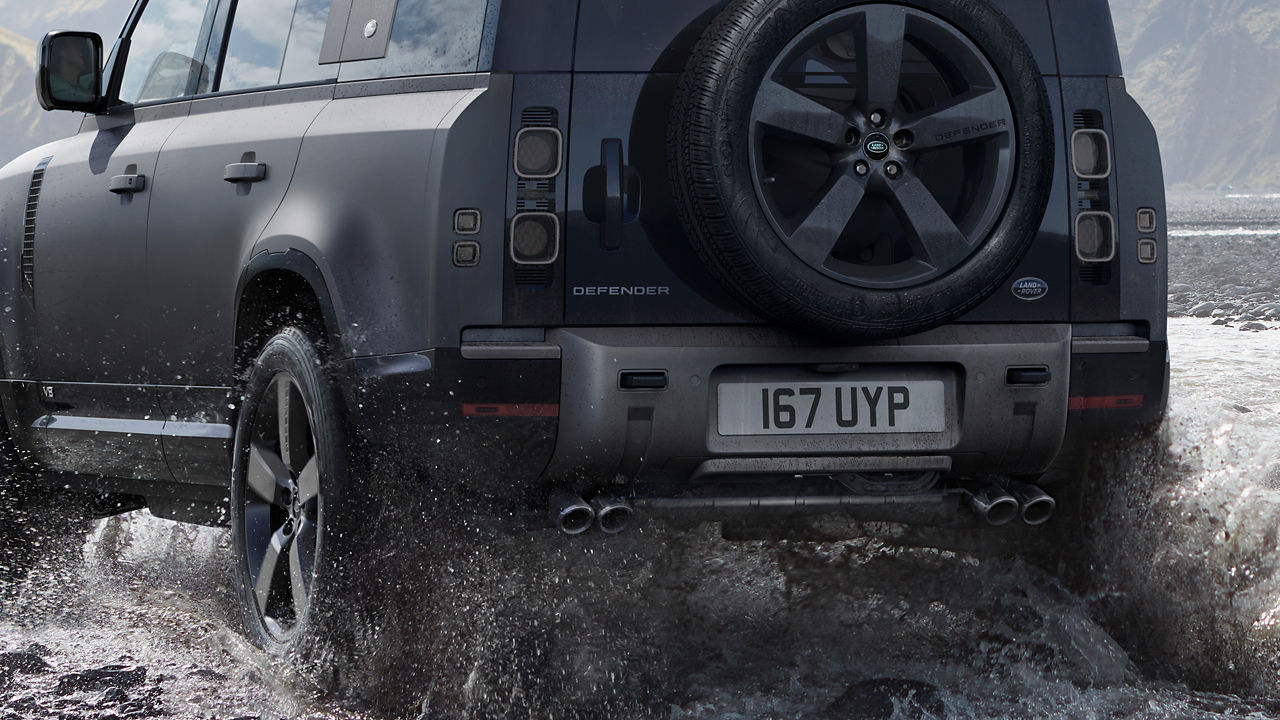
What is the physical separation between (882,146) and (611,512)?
1.02m

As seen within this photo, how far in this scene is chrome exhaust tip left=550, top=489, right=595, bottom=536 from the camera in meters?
3.24

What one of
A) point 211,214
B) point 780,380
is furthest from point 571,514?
Result: point 211,214

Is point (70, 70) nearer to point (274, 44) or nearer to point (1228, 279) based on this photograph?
point (274, 44)

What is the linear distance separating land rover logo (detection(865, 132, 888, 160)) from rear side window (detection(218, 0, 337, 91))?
1371 mm

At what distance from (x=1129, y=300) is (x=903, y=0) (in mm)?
1002

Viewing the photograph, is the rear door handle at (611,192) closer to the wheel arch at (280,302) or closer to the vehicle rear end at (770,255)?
the vehicle rear end at (770,255)

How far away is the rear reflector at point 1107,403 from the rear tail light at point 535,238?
131 cm

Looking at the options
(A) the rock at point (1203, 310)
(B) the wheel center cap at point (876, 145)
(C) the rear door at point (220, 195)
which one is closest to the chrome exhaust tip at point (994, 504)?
(B) the wheel center cap at point (876, 145)

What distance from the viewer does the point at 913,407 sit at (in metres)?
3.34

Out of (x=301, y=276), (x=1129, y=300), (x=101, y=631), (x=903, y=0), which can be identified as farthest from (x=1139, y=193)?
(x=101, y=631)

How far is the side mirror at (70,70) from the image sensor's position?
451cm

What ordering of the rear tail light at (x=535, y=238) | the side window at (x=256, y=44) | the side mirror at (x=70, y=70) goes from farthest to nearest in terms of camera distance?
1. the side mirror at (x=70, y=70)
2. the side window at (x=256, y=44)
3. the rear tail light at (x=535, y=238)

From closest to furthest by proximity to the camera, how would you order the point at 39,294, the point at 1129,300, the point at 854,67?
1. the point at 854,67
2. the point at 1129,300
3. the point at 39,294

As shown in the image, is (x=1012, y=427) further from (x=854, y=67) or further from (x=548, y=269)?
(x=548, y=269)
